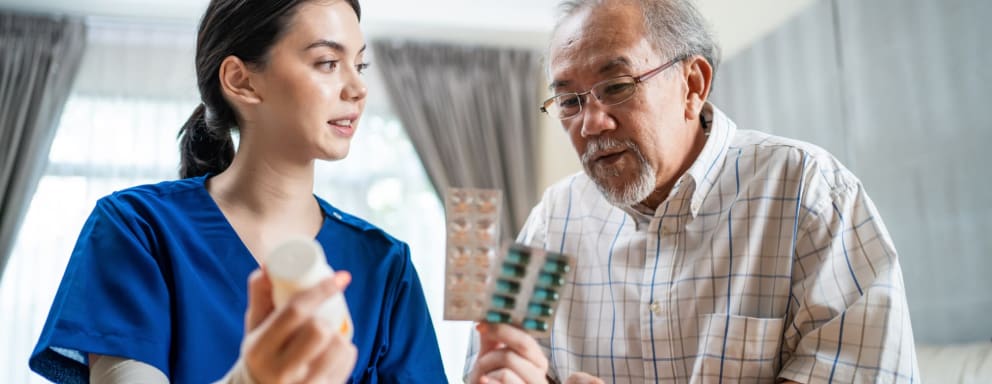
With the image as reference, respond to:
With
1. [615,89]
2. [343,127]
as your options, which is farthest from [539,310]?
[615,89]

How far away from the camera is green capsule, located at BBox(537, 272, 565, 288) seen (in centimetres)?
90

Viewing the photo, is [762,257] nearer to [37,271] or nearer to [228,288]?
[228,288]

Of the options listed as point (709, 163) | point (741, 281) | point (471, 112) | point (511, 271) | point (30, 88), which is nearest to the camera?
point (511, 271)

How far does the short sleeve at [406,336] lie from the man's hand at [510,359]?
0.92 feet

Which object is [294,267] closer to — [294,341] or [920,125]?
[294,341]

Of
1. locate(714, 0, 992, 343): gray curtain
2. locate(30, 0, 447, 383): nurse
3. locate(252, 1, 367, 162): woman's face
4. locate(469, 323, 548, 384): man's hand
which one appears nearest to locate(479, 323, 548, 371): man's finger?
locate(469, 323, 548, 384): man's hand

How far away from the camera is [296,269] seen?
2.15 ft

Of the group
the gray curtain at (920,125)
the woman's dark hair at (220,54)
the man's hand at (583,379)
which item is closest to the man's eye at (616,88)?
the woman's dark hair at (220,54)

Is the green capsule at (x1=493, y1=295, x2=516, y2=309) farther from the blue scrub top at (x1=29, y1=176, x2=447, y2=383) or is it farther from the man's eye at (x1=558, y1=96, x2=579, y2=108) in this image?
the man's eye at (x1=558, y1=96, x2=579, y2=108)

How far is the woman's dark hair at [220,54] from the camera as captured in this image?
46.7 inches

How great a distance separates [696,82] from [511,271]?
88cm

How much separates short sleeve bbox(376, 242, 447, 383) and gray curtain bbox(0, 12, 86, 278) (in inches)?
137

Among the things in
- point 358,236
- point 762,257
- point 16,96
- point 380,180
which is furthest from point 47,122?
point 762,257

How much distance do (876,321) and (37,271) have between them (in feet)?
13.0
